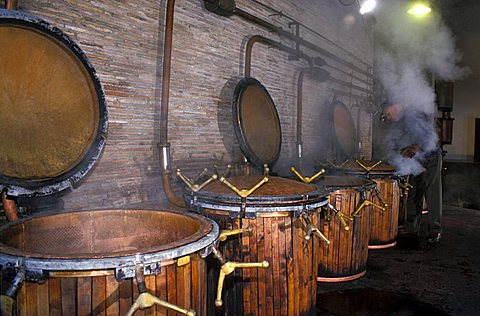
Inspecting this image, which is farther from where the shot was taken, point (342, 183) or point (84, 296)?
point (342, 183)

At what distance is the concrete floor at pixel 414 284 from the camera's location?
4.07 m

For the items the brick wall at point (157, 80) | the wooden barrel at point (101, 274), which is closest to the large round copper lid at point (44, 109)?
the wooden barrel at point (101, 274)

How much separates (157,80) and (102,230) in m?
1.90

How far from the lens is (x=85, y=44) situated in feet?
10.8

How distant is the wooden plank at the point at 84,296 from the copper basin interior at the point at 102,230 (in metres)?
0.61

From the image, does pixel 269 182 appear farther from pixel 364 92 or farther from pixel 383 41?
pixel 383 41

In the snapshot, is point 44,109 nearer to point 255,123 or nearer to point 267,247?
point 267,247

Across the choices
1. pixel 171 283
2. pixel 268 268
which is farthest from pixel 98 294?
pixel 268 268

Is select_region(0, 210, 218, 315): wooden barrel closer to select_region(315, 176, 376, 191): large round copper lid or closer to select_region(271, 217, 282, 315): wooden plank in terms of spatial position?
select_region(271, 217, 282, 315): wooden plank

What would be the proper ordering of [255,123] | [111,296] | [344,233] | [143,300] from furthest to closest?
1. [255,123]
2. [344,233]
3. [111,296]
4. [143,300]

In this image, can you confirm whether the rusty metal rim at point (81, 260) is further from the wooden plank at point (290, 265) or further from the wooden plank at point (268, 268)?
the wooden plank at point (290, 265)

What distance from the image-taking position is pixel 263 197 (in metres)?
2.98

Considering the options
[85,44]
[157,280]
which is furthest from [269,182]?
[85,44]

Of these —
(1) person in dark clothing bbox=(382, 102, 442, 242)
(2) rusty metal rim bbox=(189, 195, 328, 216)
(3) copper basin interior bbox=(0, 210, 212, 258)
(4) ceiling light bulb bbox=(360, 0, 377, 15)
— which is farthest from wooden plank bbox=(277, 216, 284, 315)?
(4) ceiling light bulb bbox=(360, 0, 377, 15)
